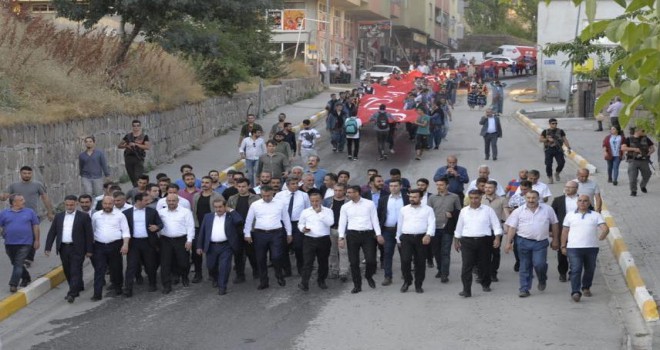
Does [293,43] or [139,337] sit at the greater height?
[293,43]

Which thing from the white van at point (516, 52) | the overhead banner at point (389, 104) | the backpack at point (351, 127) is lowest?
the backpack at point (351, 127)

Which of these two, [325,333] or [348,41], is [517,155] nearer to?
[325,333]

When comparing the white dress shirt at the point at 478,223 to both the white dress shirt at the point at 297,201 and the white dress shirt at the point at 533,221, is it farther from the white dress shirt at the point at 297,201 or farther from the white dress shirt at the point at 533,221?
the white dress shirt at the point at 297,201

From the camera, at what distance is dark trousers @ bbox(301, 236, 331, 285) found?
14.4 m

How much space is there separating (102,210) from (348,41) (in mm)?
49442

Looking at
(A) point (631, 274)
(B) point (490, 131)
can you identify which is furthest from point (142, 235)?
(B) point (490, 131)

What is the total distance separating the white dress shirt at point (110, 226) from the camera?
1429 centimetres

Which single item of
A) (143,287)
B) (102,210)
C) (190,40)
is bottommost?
(143,287)

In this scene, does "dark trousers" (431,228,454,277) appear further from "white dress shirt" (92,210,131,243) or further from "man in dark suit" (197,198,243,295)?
"white dress shirt" (92,210,131,243)

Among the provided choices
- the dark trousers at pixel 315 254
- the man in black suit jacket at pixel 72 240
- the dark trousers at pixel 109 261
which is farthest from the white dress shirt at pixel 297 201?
the man in black suit jacket at pixel 72 240

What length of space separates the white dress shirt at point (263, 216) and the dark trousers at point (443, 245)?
2.17 metres

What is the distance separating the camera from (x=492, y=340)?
11.6 m

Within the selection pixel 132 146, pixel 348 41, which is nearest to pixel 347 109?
pixel 132 146

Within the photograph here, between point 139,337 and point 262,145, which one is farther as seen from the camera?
point 262,145
